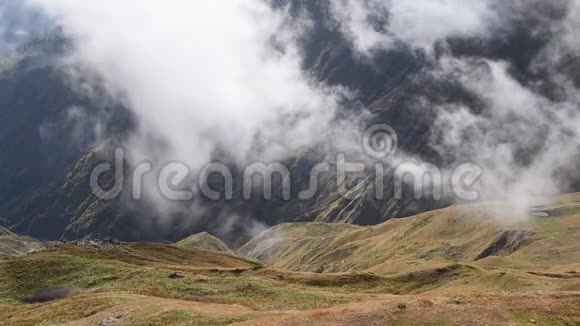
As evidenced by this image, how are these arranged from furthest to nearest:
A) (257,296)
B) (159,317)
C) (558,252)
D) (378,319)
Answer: (558,252) < (257,296) < (159,317) < (378,319)

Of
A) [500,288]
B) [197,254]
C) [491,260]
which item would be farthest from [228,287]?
[491,260]

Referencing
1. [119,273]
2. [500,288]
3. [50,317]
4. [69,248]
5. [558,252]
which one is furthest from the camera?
[558,252]

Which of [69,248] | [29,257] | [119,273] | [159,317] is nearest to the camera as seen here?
[159,317]

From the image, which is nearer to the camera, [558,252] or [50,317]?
[50,317]

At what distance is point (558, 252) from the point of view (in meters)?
169

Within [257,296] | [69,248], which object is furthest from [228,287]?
[69,248]

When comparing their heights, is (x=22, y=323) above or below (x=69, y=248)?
below

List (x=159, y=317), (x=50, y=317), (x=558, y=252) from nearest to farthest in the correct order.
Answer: (x=159, y=317)
(x=50, y=317)
(x=558, y=252)

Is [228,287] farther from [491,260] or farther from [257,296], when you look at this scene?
[491,260]

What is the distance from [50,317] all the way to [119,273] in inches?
1307

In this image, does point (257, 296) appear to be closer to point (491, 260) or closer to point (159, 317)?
Answer: point (159, 317)

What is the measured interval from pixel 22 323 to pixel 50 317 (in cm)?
398

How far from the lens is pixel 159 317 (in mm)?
65688

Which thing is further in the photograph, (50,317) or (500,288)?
(500,288)
